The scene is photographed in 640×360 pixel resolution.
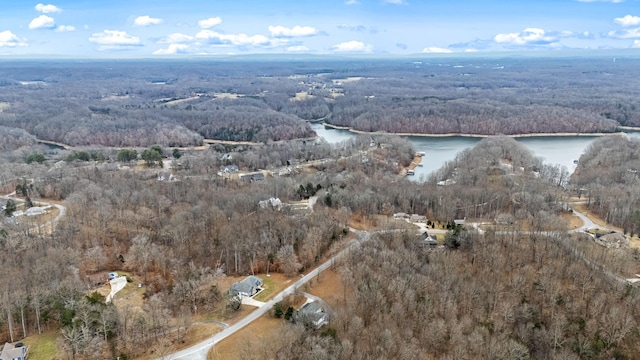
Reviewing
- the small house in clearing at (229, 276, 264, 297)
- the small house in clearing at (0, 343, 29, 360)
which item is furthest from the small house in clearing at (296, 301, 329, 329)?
the small house in clearing at (0, 343, 29, 360)

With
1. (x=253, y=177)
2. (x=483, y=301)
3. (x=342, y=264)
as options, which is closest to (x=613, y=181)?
(x=483, y=301)

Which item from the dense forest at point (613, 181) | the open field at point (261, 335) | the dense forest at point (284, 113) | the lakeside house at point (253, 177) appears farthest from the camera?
the dense forest at point (284, 113)

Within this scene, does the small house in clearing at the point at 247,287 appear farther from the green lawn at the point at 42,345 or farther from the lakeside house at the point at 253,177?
the lakeside house at the point at 253,177

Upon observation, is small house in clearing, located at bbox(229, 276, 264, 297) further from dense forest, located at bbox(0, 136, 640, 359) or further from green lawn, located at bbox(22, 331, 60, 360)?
green lawn, located at bbox(22, 331, 60, 360)

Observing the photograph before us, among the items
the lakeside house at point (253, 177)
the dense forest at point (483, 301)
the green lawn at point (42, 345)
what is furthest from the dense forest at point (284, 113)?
the green lawn at point (42, 345)

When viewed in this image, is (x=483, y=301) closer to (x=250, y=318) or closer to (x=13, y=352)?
(x=250, y=318)

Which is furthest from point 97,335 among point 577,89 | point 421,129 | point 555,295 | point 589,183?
point 577,89
